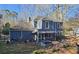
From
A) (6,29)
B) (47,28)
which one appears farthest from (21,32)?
(47,28)

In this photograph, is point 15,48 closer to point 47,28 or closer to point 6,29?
point 6,29

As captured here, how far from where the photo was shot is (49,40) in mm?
1769

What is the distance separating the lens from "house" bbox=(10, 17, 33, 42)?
1.76m

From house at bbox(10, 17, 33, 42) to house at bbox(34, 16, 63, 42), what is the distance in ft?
0.19

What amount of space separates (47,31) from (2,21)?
427 millimetres

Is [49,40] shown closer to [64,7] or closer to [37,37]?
[37,37]

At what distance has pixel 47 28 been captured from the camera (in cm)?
176

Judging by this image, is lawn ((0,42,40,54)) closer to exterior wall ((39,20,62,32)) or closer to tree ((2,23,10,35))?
tree ((2,23,10,35))

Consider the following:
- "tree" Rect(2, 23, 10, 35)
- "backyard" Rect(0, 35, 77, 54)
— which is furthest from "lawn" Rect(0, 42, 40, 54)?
"tree" Rect(2, 23, 10, 35)

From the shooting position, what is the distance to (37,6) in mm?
1788

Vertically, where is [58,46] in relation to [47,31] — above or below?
below

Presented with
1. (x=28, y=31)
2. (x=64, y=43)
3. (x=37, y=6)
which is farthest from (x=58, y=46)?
(x=37, y=6)
